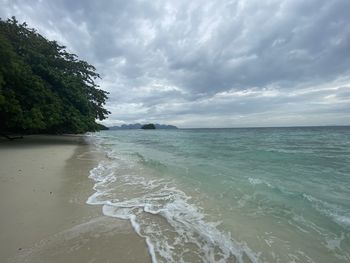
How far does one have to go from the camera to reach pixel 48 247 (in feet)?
9.55

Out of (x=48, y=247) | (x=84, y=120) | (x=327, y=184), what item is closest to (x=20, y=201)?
(x=48, y=247)

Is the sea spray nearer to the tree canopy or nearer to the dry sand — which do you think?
the dry sand

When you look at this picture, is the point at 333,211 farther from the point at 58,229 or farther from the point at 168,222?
the point at 58,229

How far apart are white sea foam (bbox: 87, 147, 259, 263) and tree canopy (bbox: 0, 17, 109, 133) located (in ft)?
39.0

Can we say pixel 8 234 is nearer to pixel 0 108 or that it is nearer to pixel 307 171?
pixel 307 171

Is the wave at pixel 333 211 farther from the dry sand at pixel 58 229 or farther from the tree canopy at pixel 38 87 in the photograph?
the tree canopy at pixel 38 87

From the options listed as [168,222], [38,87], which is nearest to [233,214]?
[168,222]

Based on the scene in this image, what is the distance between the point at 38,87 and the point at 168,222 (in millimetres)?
16775

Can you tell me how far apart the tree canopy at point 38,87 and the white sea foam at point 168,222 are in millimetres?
11876

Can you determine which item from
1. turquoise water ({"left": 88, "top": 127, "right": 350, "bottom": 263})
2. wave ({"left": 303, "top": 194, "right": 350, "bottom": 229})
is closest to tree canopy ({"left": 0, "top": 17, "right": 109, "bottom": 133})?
turquoise water ({"left": 88, "top": 127, "right": 350, "bottom": 263})

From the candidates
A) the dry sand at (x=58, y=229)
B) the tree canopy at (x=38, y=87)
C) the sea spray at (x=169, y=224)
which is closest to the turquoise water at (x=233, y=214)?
the sea spray at (x=169, y=224)

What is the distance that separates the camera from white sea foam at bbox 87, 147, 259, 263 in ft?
9.96

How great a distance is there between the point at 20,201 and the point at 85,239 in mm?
2376

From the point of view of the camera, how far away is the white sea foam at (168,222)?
3.04 meters
